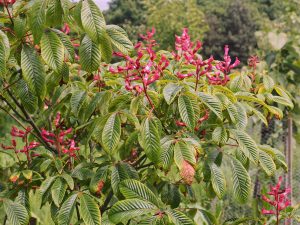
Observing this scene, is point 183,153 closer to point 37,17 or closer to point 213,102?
point 213,102

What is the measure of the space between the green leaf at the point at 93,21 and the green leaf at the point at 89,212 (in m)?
0.47

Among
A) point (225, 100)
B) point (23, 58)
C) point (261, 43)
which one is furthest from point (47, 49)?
point (261, 43)

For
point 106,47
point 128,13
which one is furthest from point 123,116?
point 128,13

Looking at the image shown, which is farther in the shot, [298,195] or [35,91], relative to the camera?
[298,195]

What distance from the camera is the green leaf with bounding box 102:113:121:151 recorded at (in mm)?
1251

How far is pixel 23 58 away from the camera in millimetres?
1254

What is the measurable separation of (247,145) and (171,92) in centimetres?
29

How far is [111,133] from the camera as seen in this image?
1269 millimetres

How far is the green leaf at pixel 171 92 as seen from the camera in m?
1.26

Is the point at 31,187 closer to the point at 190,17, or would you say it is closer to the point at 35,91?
the point at 35,91

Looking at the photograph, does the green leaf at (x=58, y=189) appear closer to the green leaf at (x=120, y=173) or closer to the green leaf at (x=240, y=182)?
the green leaf at (x=120, y=173)

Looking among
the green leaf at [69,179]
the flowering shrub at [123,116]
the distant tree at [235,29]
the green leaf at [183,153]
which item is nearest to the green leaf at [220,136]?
the flowering shrub at [123,116]

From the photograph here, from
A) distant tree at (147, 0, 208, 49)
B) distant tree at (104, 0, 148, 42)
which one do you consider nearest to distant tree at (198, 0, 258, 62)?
distant tree at (104, 0, 148, 42)

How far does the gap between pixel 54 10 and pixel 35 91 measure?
0.74 feet
